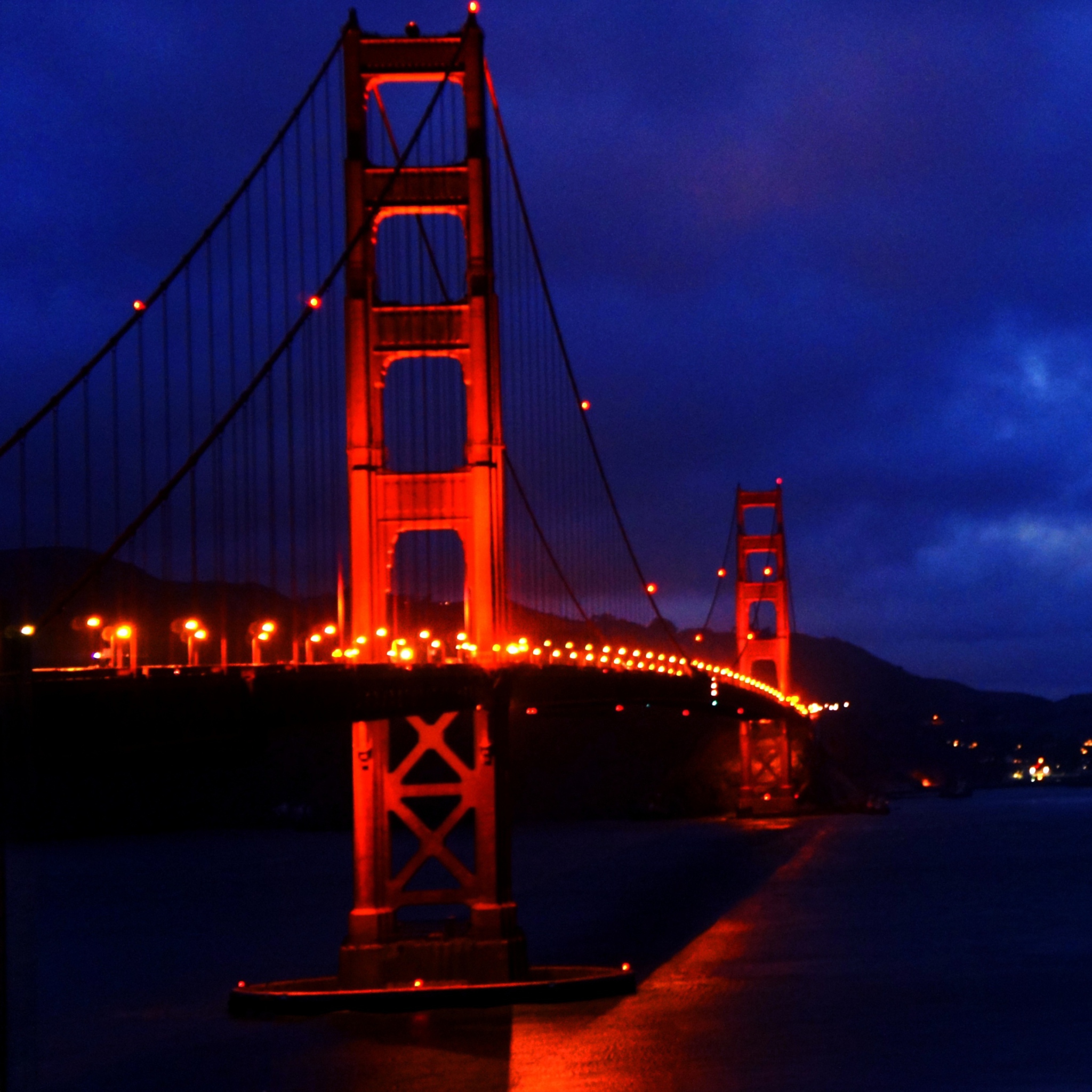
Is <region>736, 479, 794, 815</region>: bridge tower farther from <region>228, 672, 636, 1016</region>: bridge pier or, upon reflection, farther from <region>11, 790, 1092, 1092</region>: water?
<region>228, 672, 636, 1016</region>: bridge pier

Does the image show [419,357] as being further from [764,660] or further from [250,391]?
[764,660]

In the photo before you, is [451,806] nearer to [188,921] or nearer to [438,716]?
[188,921]

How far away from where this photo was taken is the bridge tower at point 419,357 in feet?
74.3

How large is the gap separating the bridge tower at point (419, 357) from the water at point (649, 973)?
15.9ft

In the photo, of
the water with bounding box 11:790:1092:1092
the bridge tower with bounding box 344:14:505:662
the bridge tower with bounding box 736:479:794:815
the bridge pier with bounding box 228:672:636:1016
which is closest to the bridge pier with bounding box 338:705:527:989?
the bridge pier with bounding box 228:672:636:1016

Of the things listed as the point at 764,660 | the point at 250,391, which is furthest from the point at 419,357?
the point at 764,660

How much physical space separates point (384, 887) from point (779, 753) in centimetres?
6012

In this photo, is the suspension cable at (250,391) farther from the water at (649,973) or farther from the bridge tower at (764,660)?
the bridge tower at (764,660)

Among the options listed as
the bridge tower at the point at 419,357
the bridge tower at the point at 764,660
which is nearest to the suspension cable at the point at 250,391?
the bridge tower at the point at 419,357

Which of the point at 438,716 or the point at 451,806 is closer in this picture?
the point at 438,716

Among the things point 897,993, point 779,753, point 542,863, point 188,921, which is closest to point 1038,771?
point 779,753

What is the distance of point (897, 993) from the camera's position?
28.0m

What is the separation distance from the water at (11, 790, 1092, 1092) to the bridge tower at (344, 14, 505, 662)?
483 centimetres

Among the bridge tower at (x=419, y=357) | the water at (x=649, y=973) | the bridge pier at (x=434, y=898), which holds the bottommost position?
the water at (x=649, y=973)
